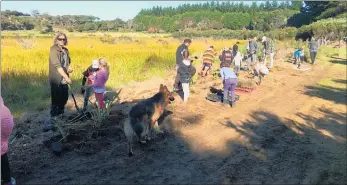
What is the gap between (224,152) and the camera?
6.15 metres

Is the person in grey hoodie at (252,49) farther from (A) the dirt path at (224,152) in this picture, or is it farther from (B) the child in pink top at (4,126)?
(B) the child in pink top at (4,126)

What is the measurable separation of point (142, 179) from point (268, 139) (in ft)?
10.0

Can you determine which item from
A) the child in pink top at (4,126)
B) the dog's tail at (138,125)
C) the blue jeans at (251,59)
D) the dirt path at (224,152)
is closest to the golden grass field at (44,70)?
the dirt path at (224,152)

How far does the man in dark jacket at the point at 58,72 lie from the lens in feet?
21.0

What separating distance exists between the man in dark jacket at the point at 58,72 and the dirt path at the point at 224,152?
1180 millimetres

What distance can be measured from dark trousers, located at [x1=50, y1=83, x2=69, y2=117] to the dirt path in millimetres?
1128

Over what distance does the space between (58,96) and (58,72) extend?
22.3 inches

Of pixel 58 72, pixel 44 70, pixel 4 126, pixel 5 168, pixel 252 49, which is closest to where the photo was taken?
pixel 4 126

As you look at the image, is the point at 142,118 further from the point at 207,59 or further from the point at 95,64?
the point at 207,59

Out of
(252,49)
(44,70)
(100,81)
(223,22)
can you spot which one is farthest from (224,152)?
(223,22)

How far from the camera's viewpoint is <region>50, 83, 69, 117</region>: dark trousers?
6.73m

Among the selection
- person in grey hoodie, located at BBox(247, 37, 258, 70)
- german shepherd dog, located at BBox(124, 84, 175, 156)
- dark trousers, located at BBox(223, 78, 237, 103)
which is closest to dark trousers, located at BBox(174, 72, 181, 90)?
dark trousers, located at BBox(223, 78, 237, 103)

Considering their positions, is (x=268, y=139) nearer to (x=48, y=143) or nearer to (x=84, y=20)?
(x=48, y=143)

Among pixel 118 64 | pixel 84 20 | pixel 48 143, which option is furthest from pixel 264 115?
pixel 84 20
